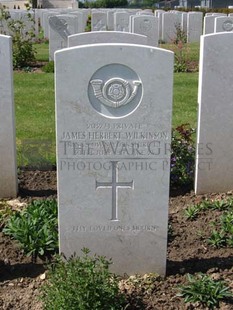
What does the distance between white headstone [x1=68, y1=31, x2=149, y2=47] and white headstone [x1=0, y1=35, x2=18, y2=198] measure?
112 cm

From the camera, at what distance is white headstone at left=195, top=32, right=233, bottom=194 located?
199 inches

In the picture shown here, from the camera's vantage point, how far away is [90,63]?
336 centimetres

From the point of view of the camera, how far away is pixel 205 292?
11.1ft

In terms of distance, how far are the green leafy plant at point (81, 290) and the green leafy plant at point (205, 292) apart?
42cm

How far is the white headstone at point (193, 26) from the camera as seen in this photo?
1981 centimetres

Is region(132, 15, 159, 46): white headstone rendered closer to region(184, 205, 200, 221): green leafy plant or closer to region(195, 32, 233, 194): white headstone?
region(195, 32, 233, 194): white headstone

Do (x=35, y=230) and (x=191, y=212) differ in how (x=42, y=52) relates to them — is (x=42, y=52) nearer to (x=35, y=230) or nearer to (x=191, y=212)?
(x=191, y=212)

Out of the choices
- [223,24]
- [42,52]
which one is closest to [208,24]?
[223,24]

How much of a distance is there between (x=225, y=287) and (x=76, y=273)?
3.13ft

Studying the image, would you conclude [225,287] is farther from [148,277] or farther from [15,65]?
[15,65]

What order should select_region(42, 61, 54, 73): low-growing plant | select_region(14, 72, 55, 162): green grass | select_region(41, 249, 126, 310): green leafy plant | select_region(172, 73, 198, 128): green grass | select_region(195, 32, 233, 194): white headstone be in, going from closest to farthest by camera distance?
select_region(41, 249, 126, 310): green leafy plant, select_region(195, 32, 233, 194): white headstone, select_region(14, 72, 55, 162): green grass, select_region(172, 73, 198, 128): green grass, select_region(42, 61, 54, 73): low-growing plant

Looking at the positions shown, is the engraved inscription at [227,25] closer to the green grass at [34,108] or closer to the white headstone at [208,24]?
the white headstone at [208,24]

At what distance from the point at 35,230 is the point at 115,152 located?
99cm

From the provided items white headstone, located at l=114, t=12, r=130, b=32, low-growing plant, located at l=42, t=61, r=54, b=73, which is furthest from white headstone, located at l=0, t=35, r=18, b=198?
white headstone, located at l=114, t=12, r=130, b=32
